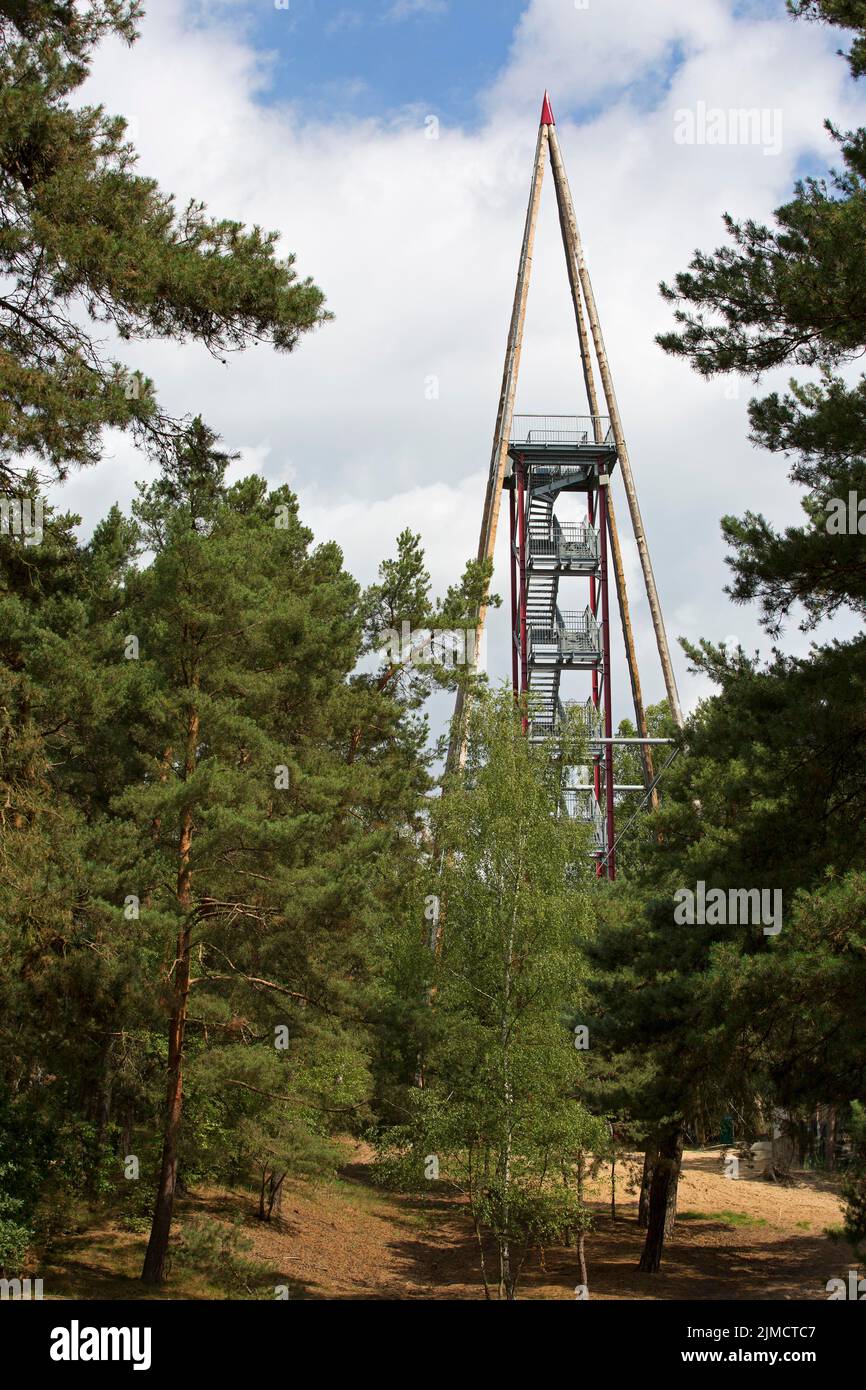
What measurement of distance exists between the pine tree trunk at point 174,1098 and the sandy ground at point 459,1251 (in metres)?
0.49

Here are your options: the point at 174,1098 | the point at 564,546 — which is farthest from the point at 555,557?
the point at 174,1098

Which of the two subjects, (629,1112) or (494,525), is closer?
(629,1112)

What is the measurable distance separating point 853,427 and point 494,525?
15.3 meters

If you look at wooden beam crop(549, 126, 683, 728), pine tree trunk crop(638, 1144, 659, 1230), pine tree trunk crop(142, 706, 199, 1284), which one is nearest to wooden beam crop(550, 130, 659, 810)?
wooden beam crop(549, 126, 683, 728)

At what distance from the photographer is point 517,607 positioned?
92.0ft

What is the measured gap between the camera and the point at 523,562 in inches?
1104

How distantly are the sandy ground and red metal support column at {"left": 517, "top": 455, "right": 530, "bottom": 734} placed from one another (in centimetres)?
1127

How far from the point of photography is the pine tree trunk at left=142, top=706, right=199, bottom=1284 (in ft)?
50.4

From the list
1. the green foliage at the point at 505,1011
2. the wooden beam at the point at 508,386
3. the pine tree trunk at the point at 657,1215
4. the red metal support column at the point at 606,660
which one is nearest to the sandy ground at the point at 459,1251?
the pine tree trunk at the point at 657,1215

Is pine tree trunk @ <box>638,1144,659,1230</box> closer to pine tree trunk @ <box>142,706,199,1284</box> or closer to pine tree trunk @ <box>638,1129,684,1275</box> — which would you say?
pine tree trunk @ <box>638,1129,684,1275</box>

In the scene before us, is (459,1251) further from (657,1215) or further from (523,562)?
(523,562)
